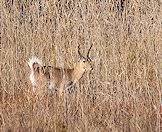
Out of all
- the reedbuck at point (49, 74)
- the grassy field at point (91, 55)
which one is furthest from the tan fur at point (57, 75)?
the grassy field at point (91, 55)

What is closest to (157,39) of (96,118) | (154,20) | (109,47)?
(154,20)

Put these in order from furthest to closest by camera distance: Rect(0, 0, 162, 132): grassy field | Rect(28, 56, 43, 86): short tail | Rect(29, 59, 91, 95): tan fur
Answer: Rect(28, 56, 43, 86): short tail → Rect(29, 59, 91, 95): tan fur → Rect(0, 0, 162, 132): grassy field

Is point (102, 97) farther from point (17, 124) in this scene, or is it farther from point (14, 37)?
point (14, 37)

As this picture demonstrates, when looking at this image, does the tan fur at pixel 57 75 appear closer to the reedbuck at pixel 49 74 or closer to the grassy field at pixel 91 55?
the reedbuck at pixel 49 74

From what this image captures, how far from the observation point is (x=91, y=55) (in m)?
4.63

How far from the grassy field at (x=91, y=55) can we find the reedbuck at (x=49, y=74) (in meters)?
0.08

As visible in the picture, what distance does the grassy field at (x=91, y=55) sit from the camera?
122 inches

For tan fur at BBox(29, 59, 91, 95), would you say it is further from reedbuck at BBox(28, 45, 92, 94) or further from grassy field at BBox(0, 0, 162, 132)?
grassy field at BBox(0, 0, 162, 132)

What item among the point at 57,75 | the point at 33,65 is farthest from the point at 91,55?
the point at 33,65

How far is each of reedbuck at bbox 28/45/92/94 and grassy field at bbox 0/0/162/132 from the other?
0.08 metres

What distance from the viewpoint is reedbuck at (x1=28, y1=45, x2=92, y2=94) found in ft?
13.5

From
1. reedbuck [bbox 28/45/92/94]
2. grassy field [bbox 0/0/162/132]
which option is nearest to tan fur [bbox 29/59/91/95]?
reedbuck [bbox 28/45/92/94]

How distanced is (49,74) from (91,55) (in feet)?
1.71

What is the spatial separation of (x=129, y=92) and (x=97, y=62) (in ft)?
2.08
